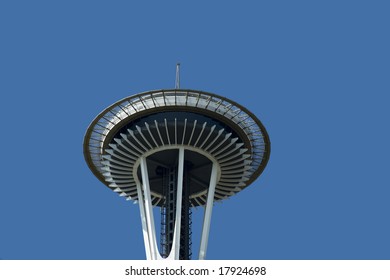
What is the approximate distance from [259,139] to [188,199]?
722 cm

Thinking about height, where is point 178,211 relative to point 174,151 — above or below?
below

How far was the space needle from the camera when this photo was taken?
181ft

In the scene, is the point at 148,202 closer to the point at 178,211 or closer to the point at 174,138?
the point at 178,211

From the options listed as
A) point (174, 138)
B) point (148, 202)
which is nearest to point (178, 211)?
point (148, 202)

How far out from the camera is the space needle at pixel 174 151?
55312mm

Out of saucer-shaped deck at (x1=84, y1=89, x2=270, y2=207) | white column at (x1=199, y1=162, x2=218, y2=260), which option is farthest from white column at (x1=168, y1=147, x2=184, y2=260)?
white column at (x1=199, y1=162, x2=218, y2=260)

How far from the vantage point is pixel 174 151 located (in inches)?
2270

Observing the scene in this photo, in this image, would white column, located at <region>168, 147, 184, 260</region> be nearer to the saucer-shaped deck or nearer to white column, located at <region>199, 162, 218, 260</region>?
the saucer-shaped deck

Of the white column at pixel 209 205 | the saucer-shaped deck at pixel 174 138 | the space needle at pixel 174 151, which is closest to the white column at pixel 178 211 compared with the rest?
the space needle at pixel 174 151

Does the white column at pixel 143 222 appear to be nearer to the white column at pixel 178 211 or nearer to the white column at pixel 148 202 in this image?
the white column at pixel 148 202
